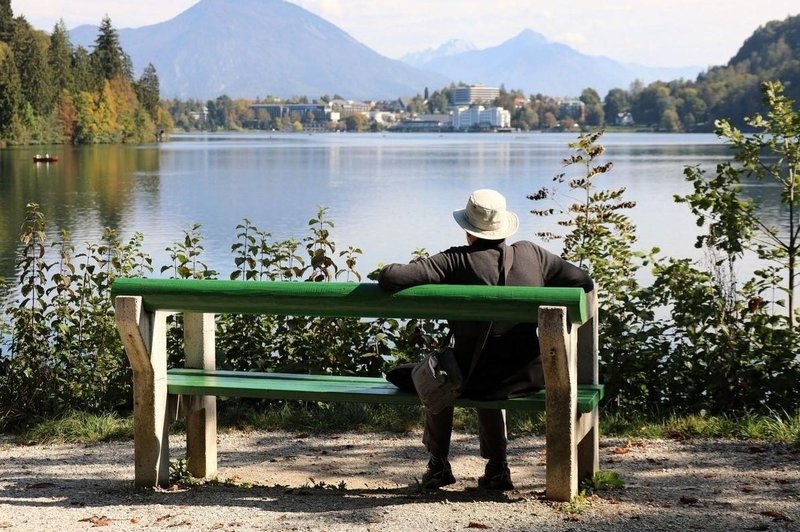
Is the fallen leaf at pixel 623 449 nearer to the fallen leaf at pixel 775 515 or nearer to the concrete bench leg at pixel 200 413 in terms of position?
the fallen leaf at pixel 775 515

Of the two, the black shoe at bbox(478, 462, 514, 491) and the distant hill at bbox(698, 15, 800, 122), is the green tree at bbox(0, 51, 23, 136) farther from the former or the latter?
the black shoe at bbox(478, 462, 514, 491)

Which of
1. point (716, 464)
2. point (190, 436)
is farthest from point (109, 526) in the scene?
point (716, 464)

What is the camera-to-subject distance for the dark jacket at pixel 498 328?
503cm

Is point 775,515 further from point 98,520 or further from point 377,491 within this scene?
point 98,520

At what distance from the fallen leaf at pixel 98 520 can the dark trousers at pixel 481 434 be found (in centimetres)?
146

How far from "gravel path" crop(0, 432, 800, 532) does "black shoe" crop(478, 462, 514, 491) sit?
0.21 feet

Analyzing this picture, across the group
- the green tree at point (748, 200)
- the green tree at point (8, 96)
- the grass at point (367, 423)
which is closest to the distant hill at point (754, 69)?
the green tree at point (8, 96)

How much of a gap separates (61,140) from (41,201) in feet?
277

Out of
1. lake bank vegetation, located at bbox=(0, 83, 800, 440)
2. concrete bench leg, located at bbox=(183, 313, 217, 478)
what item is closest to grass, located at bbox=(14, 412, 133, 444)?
lake bank vegetation, located at bbox=(0, 83, 800, 440)

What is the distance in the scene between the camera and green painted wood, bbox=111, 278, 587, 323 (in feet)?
15.4

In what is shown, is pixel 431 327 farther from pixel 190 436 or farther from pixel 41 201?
pixel 41 201

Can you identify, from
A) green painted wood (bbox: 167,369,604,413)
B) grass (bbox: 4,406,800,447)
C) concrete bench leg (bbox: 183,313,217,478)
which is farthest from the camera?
grass (bbox: 4,406,800,447)

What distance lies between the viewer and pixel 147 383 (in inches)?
207

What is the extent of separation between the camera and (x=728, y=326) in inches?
288
